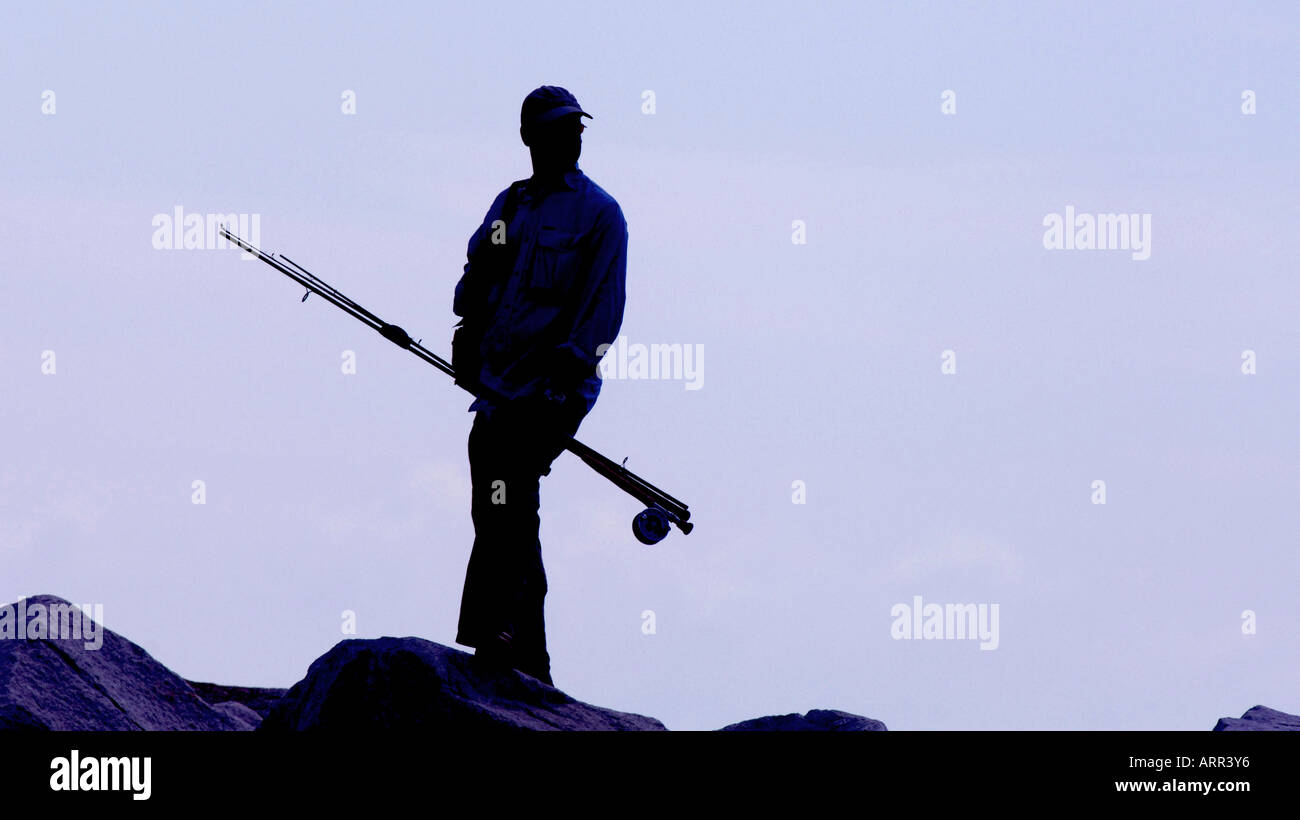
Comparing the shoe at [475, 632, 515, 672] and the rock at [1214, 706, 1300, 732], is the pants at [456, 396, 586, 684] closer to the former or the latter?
the shoe at [475, 632, 515, 672]

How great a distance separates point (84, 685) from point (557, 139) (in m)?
3.55

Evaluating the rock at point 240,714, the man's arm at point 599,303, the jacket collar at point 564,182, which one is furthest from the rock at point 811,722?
the jacket collar at point 564,182

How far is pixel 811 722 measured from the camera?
12359 mm

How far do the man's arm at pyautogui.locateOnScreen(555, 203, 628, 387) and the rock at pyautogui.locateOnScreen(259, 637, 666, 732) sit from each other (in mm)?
1449

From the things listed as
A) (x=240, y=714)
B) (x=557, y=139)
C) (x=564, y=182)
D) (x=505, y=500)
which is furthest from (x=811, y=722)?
(x=557, y=139)

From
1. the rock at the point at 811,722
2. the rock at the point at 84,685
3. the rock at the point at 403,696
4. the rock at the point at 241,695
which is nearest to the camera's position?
the rock at the point at 403,696

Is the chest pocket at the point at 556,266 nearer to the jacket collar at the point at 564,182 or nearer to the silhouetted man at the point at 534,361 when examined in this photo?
the silhouetted man at the point at 534,361

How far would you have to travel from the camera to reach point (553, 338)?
33.7ft

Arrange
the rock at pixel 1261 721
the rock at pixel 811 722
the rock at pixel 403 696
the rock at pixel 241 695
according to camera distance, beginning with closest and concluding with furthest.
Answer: the rock at pixel 403 696 < the rock at pixel 1261 721 < the rock at pixel 811 722 < the rock at pixel 241 695

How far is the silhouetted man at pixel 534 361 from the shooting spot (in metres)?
10.2

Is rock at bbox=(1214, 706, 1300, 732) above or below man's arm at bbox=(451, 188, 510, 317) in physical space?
below

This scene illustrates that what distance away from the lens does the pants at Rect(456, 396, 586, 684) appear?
1022 centimetres

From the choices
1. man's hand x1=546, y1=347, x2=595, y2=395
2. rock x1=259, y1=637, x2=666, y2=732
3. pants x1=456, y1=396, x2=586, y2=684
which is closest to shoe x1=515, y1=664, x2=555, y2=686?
pants x1=456, y1=396, x2=586, y2=684
